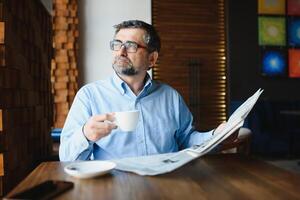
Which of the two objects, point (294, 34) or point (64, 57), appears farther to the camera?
point (294, 34)

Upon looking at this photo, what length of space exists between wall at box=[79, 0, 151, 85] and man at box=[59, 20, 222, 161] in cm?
235

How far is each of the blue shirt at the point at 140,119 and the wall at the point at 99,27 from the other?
7.85 feet

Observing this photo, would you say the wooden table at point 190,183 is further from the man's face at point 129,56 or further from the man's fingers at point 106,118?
the man's face at point 129,56

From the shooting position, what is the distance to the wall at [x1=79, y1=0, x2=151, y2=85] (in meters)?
3.93

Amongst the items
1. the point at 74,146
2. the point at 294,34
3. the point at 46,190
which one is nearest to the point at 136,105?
the point at 74,146

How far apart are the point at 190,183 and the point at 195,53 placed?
3728mm

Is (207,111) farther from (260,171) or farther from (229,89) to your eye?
(260,171)

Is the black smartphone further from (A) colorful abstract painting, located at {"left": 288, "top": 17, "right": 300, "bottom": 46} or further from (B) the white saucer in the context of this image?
(A) colorful abstract painting, located at {"left": 288, "top": 17, "right": 300, "bottom": 46}

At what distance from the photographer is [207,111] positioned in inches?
177

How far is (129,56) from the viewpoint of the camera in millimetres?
1531

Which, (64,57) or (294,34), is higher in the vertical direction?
(294,34)

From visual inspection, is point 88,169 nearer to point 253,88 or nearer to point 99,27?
point 99,27

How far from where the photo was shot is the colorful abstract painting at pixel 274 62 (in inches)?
190

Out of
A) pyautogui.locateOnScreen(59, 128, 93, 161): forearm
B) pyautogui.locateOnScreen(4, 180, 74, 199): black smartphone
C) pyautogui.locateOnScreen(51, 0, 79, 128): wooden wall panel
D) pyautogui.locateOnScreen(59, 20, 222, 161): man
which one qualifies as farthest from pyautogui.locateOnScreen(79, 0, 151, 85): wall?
pyautogui.locateOnScreen(4, 180, 74, 199): black smartphone
